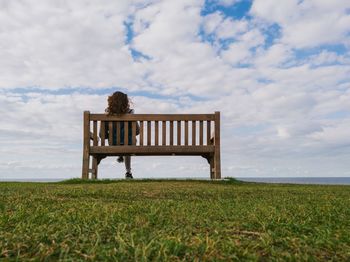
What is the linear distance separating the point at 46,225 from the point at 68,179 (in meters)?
7.88

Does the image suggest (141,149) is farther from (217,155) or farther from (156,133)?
(217,155)

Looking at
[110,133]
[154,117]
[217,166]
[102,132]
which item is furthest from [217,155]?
[102,132]

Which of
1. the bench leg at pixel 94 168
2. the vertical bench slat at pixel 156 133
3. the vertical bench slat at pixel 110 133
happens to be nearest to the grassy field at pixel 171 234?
the vertical bench slat at pixel 156 133

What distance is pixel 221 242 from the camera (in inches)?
94.1

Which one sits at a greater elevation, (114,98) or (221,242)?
(114,98)

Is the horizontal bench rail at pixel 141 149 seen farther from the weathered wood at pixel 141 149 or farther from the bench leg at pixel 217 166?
the bench leg at pixel 217 166

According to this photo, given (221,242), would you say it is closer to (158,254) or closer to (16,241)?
(158,254)

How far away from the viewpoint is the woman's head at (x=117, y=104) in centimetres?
1116

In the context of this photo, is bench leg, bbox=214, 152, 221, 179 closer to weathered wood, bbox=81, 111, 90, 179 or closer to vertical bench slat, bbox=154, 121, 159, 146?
vertical bench slat, bbox=154, 121, 159, 146

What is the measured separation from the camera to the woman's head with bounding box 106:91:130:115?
11.2m

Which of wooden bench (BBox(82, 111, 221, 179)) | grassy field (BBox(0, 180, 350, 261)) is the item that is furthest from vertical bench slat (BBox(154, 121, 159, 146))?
grassy field (BBox(0, 180, 350, 261))

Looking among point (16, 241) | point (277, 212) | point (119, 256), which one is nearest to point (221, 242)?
point (119, 256)

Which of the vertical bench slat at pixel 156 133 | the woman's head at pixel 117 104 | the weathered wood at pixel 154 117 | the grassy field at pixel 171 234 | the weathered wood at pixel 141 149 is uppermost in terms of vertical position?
the woman's head at pixel 117 104

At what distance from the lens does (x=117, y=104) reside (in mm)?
11180
